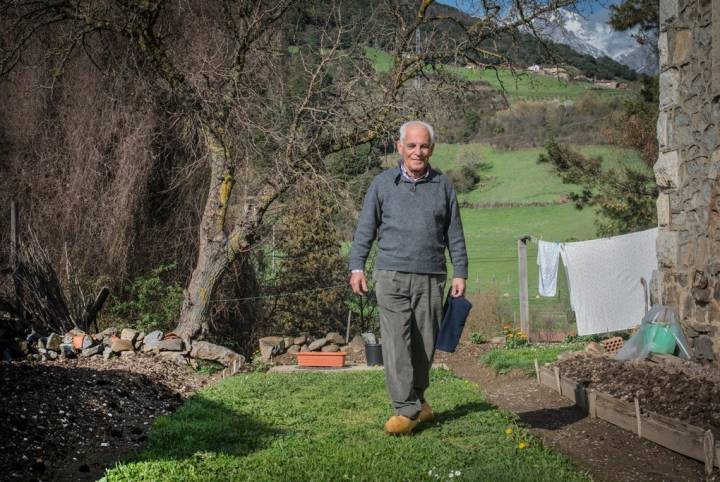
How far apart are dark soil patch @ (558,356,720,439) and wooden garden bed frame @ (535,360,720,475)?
0.54 ft

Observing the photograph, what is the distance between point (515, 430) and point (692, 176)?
5.11 m

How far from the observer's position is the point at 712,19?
9344mm

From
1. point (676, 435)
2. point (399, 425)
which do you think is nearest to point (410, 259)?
point (399, 425)

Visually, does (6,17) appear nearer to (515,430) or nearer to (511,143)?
(515,430)

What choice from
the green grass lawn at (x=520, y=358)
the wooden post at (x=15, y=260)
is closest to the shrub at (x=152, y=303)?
the wooden post at (x=15, y=260)

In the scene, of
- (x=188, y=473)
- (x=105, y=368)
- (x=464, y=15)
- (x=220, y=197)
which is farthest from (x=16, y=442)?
(x=464, y=15)

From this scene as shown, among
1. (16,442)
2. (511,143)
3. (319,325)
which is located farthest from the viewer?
(511,143)

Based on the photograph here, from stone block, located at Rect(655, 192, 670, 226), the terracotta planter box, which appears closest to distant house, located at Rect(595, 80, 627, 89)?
stone block, located at Rect(655, 192, 670, 226)

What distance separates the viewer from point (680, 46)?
1016 centimetres

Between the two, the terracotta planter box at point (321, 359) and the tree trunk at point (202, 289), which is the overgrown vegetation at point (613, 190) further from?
the terracotta planter box at point (321, 359)

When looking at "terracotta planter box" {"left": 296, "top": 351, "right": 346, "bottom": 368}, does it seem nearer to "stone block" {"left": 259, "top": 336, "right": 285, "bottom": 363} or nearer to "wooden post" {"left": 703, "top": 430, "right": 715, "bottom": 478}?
"stone block" {"left": 259, "top": 336, "right": 285, "bottom": 363}

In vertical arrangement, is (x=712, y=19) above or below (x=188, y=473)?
above

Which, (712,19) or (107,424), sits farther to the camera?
(712,19)

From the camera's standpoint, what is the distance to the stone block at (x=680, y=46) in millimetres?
10062
